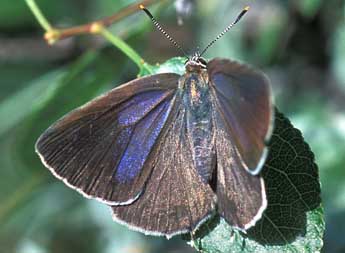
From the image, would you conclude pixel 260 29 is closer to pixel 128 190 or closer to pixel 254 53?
pixel 254 53

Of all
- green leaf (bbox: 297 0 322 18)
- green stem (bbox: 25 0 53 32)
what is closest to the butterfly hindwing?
green stem (bbox: 25 0 53 32)

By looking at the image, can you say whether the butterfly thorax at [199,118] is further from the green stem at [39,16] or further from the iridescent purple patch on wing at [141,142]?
the green stem at [39,16]

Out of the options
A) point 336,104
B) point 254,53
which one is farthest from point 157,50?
point 336,104

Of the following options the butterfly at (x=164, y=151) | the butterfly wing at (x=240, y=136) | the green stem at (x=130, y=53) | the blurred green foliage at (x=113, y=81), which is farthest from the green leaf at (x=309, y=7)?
the butterfly wing at (x=240, y=136)

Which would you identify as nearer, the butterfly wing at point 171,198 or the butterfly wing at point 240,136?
the butterfly wing at point 240,136

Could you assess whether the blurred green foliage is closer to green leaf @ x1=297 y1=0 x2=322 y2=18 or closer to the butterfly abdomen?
green leaf @ x1=297 y1=0 x2=322 y2=18

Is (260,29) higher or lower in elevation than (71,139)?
lower

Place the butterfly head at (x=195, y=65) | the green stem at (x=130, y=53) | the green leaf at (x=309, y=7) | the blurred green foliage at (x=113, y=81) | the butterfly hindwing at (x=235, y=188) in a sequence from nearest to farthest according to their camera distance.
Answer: the butterfly hindwing at (x=235, y=188) < the butterfly head at (x=195, y=65) < the green stem at (x=130, y=53) < the blurred green foliage at (x=113, y=81) < the green leaf at (x=309, y=7)
